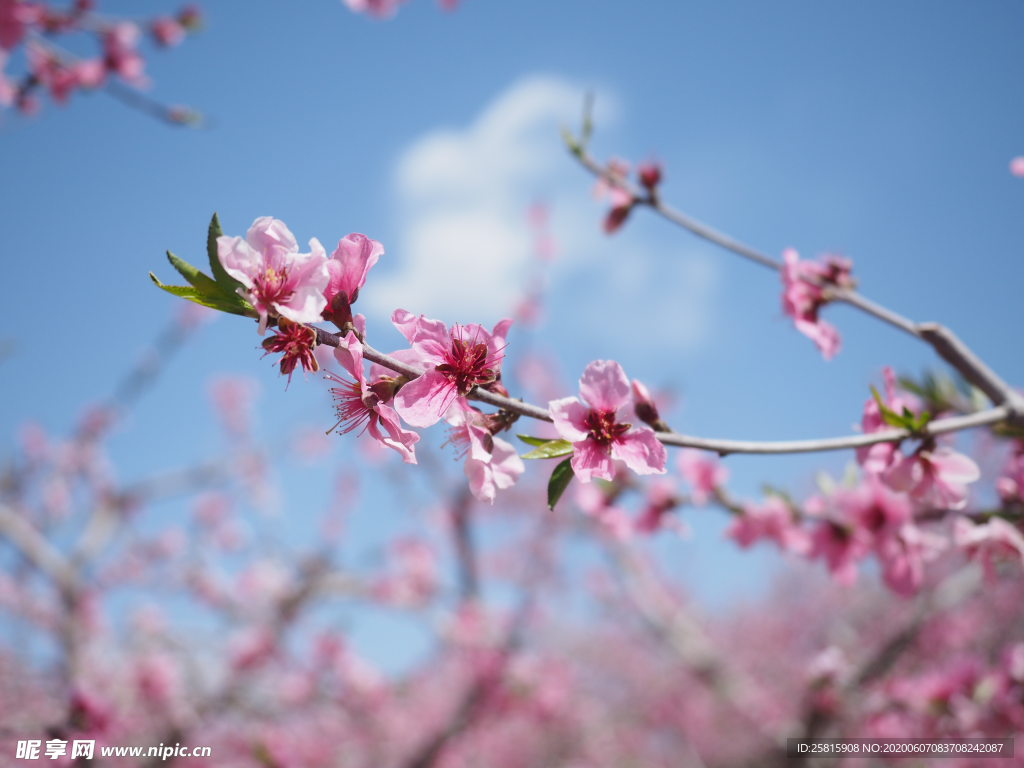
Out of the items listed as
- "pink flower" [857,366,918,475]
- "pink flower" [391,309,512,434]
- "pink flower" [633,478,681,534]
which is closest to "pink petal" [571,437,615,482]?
"pink flower" [391,309,512,434]

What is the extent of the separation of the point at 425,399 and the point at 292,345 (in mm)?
297

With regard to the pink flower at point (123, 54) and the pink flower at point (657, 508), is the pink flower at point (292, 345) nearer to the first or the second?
the pink flower at point (657, 508)

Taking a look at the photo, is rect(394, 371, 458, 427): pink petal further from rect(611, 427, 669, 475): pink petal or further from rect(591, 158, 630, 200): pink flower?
rect(591, 158, 630, 200): pink flower

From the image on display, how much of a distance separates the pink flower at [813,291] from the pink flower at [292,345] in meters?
1.70

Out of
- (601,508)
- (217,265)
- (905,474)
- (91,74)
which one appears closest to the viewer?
(217,265)

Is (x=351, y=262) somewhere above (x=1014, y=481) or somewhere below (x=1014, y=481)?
above

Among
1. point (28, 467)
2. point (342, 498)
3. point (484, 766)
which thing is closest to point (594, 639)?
point (484, 766)

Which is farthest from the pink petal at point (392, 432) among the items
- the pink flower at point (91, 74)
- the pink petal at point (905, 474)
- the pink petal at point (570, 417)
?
the pink flower at point (91, 74)

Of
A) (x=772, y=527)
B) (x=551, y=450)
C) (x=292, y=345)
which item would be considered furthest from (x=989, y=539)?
(x=292, y=345)

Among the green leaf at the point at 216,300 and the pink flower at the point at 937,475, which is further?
the pink flower at the point at 937,475

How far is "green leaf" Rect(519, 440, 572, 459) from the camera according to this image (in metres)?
1.22

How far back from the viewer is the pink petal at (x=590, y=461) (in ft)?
3.97

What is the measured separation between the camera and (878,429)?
1.68m

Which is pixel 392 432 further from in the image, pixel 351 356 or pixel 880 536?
pixel 880 536
